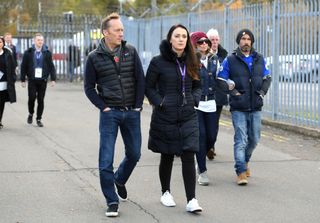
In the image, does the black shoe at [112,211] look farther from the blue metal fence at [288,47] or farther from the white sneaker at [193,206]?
the blue metal fence at [288,47]

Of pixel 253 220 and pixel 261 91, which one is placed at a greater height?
pixel 261 91

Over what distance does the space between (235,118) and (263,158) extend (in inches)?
83.9

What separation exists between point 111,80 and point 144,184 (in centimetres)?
200

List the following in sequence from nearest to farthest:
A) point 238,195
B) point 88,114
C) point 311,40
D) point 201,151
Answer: point 238,195
point 201,151
point 311,40
point 88,114

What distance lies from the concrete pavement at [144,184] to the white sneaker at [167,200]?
58 millimetres

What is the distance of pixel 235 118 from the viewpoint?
812 cm

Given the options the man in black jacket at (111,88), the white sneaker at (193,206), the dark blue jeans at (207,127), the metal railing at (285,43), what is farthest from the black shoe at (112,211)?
the metal railing at (285,43)

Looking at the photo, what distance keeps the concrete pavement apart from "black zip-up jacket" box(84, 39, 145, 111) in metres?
1.15

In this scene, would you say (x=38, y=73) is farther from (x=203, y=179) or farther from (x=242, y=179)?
(x=242, y=179)

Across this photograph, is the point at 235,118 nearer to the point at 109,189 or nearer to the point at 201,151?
the point at 201,151

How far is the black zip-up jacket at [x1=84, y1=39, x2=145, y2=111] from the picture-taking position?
21.3 feet

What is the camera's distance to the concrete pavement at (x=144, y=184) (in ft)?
21.8

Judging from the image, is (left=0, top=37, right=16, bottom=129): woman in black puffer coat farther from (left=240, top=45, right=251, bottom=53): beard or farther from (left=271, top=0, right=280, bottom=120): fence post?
(left=240, top=45, right=251, bottom=53): beard

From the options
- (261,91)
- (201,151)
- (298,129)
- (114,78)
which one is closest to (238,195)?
(201,151)
